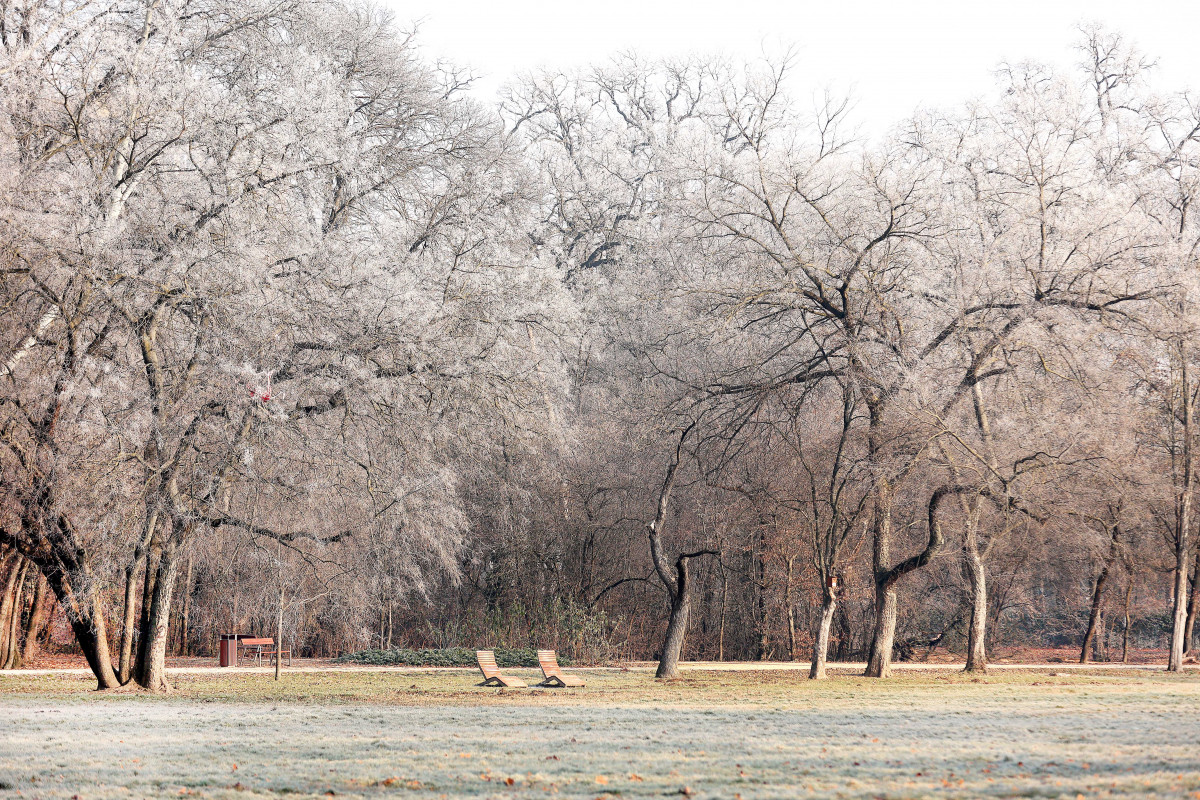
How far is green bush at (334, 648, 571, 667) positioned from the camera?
22797 millimetres

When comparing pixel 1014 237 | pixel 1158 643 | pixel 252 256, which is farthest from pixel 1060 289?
pixel 1158 643

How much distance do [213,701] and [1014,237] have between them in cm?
1538

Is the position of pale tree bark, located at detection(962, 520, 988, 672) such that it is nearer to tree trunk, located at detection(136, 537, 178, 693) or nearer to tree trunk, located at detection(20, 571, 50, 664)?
tree trunk, located at detection(136, 537, 178, 693)

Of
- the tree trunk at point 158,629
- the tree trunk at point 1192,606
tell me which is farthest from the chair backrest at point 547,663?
the tree trunk at point 1192,606

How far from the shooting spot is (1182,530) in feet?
72.0

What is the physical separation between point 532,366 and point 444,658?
22.4ft

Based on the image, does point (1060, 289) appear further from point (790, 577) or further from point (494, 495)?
point (494, 495)

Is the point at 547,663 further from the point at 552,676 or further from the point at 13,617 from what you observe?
the point at 13,617

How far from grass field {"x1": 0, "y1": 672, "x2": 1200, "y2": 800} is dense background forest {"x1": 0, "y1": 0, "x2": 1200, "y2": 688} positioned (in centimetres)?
328

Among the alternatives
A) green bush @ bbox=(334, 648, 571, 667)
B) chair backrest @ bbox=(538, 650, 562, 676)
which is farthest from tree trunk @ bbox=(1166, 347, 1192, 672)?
chair backrest @ bbox=(538, 650, 562, 676)

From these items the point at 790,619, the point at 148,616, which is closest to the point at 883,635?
the point at 790,619

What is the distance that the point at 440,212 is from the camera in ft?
70.0

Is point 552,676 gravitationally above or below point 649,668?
above

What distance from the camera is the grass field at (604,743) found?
6.57 meters
